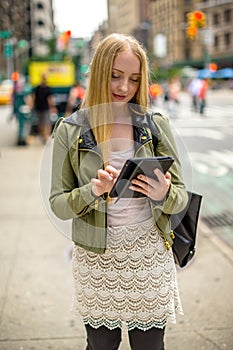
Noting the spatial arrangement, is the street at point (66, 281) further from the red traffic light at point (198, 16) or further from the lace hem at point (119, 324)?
the red traffic light at point (198, 16)

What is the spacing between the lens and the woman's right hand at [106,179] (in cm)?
171

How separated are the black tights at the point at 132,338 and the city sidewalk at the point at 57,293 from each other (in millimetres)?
650

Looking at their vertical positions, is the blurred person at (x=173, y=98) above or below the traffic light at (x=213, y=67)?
below

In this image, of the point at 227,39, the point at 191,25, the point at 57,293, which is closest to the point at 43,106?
the point at 227,39

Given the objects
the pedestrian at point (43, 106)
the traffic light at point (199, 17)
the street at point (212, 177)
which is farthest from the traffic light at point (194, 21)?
the pedestrian at point (43, 106)

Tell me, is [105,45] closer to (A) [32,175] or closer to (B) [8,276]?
(B) [8,276]

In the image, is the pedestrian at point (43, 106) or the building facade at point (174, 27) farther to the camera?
the pedestrian at point (43, 106)

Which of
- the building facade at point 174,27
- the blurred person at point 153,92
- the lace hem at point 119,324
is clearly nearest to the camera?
the lace hem at point 119,324

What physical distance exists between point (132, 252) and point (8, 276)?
→ 2223 millimetres

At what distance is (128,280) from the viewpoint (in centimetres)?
192

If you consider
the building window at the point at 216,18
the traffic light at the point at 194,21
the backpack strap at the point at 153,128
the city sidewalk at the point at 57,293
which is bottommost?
the city sidewalk at the point at 57,293

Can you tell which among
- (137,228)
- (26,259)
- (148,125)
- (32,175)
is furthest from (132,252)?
(32,175)

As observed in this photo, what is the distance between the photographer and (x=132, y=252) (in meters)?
1.90

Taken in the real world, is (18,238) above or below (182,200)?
below
